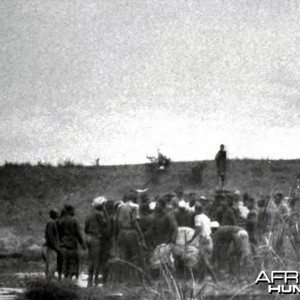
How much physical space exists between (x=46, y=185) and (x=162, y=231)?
16743 millimetres

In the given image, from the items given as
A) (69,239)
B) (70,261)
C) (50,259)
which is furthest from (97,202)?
(50,259)

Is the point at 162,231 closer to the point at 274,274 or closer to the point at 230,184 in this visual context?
the point at 274,274

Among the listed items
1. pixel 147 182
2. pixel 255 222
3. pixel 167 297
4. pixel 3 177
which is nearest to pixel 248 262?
pixel 167 297

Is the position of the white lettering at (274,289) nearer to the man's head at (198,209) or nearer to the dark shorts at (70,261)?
the man's head at (198,209)

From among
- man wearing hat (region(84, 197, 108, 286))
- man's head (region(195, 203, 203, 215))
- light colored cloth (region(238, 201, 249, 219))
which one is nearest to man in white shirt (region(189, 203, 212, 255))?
man's head (region(195, 203, 203, 215))

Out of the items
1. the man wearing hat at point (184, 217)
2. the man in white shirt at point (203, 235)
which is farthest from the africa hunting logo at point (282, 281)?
the man wearing hat at point (184, 217)

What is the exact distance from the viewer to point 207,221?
1088 cm

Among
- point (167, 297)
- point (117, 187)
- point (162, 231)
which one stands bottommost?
point (167, 297)

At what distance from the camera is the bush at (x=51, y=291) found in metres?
9.81

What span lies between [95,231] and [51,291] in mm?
1543

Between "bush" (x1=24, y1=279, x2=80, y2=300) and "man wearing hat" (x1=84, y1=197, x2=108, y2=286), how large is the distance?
1004 millimetres

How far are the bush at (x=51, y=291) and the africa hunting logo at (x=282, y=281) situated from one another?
115 inches

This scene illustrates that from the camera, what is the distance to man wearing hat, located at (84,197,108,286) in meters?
11.2

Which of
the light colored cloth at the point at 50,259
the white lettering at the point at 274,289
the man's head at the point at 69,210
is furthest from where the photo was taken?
the light colored cloth at the point at 50,259
